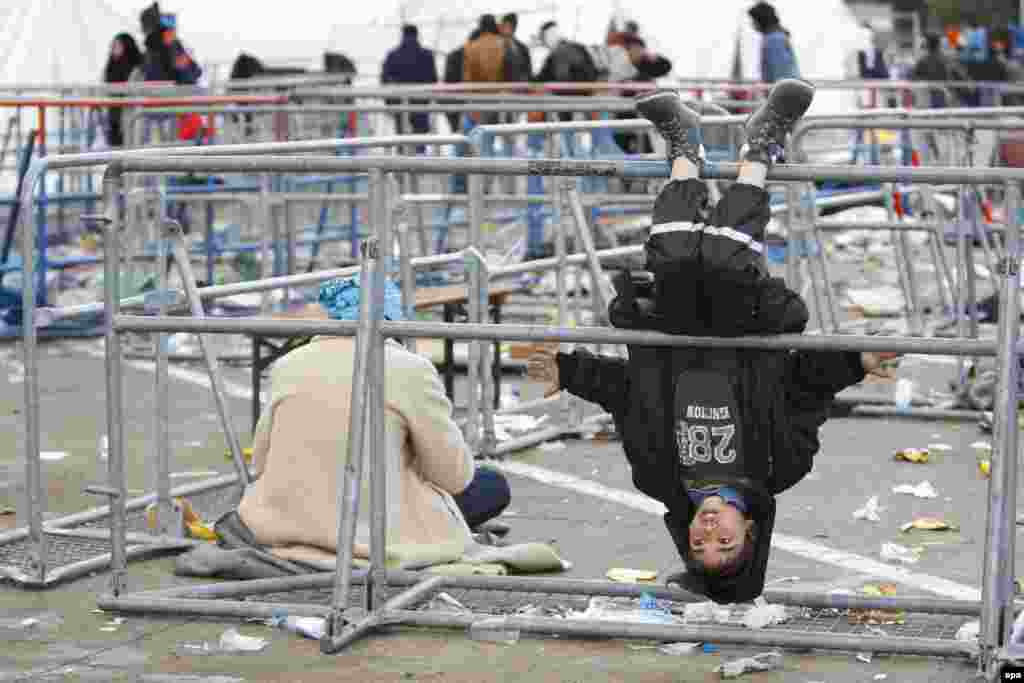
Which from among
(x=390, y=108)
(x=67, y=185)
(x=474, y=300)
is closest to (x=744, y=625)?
(x=474, y=300)

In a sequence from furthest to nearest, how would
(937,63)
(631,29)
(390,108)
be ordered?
(937,63) < (631,29) < (390,108)

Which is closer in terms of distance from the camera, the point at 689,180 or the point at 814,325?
the point at 689,180

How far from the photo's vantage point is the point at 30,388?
6.95 metres

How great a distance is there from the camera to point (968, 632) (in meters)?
6.21

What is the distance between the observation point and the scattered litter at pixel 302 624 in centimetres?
630

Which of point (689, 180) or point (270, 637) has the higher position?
point (689, 180)

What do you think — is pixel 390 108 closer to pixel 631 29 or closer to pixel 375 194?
pixel 375 194

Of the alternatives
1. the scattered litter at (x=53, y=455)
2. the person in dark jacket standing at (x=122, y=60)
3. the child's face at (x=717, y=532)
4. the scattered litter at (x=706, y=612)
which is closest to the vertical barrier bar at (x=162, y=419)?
the scattered litter at (x=53, y=455)

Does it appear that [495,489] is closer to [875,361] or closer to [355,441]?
[355,441]

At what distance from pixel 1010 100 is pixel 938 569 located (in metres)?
19.9

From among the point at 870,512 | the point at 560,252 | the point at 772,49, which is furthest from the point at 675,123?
the point at 772,49

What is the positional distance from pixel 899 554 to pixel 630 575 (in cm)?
105

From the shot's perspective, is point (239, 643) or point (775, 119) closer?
point (775, 119)

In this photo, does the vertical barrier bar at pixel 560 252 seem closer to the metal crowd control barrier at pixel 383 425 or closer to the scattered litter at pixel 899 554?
the scattered litter at pixel 899 554
